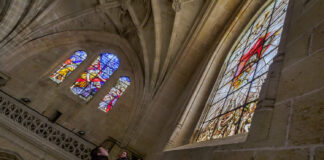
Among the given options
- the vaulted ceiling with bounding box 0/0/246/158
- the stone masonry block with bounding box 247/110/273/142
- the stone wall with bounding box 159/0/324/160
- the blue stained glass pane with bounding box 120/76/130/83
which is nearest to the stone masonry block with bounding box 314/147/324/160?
the stone wall with bounding box 159/0/324/160

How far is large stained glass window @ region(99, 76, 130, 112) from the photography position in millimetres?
7748

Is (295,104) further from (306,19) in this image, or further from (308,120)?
(306,19)

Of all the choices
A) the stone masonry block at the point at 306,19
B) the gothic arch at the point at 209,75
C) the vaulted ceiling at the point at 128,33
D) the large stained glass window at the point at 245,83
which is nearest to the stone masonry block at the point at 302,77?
the stone masonry block at the point at 306,19

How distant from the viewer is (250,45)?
4.31 m

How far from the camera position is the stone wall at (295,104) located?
90 centimetres

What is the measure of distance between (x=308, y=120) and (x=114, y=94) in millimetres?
7794

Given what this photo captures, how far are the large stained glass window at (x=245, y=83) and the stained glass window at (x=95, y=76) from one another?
17.8 ft

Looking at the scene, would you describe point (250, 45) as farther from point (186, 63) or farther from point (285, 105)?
point (285, 105)

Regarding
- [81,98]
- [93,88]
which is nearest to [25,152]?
[81,98]

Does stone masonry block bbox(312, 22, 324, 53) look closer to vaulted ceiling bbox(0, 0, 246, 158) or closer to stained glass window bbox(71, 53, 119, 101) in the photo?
vaulted ceiling bbox(0, 0, 246, 158)

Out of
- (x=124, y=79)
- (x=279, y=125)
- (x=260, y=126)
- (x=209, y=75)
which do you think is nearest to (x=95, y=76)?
(x=124, y=79)

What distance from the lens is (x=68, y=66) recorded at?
8086 mm

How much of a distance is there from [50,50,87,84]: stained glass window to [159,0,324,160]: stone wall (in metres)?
7.66

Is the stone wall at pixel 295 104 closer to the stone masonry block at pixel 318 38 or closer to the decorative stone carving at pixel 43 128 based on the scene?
the stone masonry block at pixel 318 38
